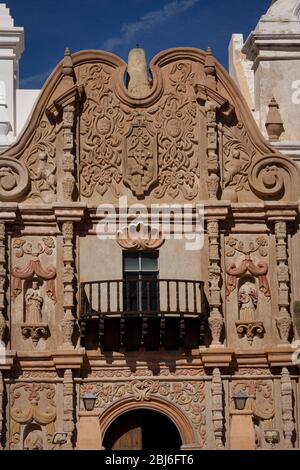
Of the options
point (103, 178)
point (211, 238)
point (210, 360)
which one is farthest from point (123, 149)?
point (210, 360)

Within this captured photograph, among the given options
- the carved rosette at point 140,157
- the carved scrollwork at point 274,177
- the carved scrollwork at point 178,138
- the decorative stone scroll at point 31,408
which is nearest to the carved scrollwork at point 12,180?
the carved rosette at point 140,157

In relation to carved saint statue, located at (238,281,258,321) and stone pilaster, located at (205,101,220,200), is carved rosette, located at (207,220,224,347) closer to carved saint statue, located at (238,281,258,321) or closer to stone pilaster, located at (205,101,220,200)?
carved saint statue, located at (238,281,258,321)

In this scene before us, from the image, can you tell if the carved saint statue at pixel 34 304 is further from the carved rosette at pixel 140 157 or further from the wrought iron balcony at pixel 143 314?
the carved rosette at pixel 140 157

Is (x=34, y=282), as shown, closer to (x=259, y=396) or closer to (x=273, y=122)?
(x=259, y=396)

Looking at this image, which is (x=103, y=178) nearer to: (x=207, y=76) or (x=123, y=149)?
(x=123, y=149)

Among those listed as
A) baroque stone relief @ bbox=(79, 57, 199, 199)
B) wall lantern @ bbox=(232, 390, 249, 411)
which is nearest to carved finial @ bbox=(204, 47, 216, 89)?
baroque stone relief @ bbox=(79, 57, 199, 199)

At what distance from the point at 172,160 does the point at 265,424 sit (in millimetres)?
6384

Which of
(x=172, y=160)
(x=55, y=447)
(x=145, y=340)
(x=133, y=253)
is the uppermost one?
(x=172, y=160)

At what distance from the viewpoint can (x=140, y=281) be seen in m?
33.2

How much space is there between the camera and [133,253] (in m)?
34.0

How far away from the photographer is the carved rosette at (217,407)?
107 feet

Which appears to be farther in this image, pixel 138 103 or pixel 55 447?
pixel 138 103

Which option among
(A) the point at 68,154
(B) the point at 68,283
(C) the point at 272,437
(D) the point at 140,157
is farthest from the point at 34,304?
(C) the point at 272,437

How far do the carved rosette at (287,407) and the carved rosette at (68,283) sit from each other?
475 cm
